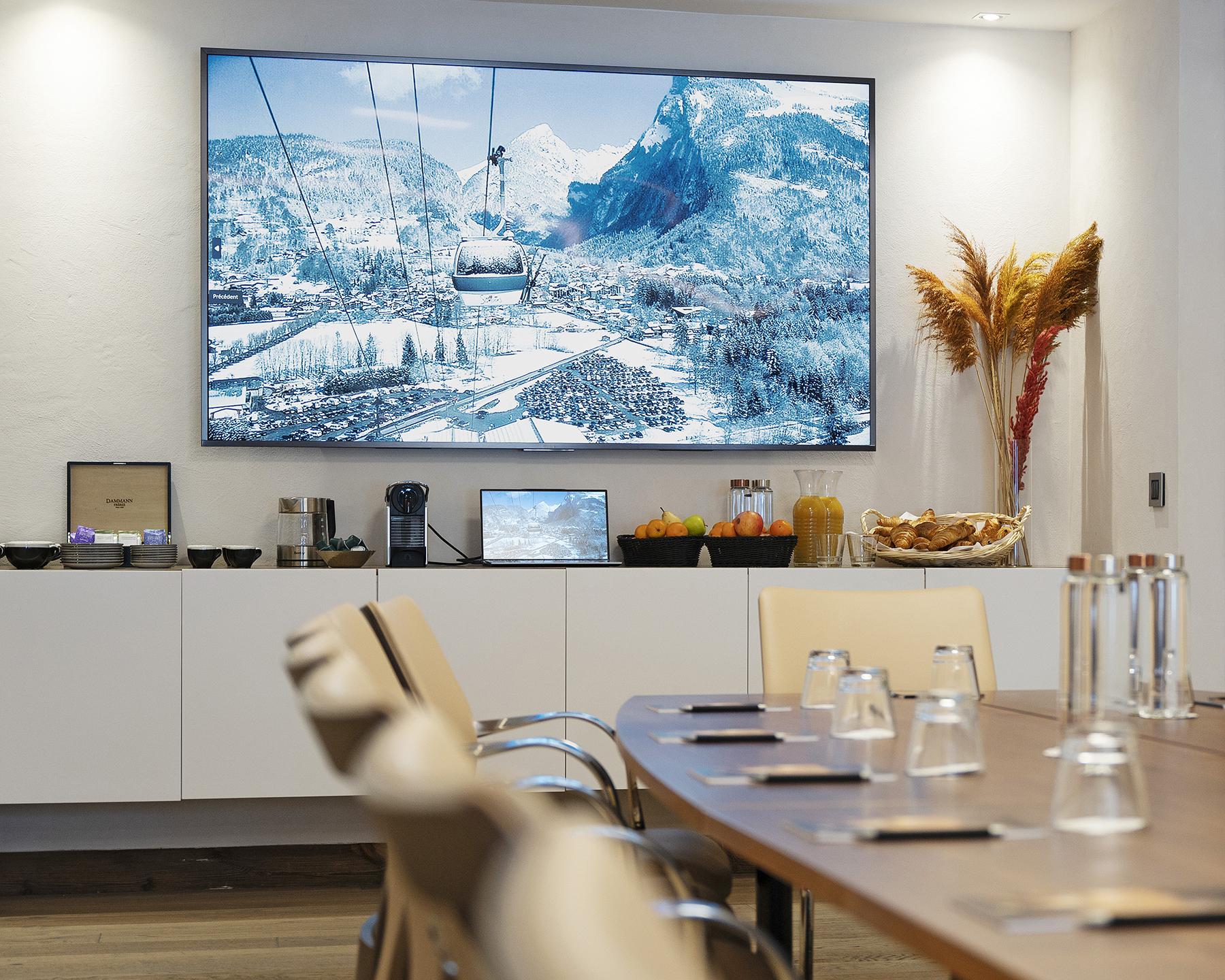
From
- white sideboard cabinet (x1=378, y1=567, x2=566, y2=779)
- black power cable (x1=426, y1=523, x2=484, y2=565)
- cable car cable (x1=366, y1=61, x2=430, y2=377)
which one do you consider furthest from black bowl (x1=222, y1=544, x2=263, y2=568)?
cable car cable (x1=366, y1=61, x2=430, y2=377)

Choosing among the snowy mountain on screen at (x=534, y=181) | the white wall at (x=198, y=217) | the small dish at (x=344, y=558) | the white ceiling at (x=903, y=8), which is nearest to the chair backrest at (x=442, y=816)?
the small dish at (x=344, y=558)

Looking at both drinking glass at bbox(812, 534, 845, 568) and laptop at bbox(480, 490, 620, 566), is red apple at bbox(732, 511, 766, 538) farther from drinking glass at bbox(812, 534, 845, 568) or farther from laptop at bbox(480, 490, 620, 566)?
laptop at bbox(480, 490, 620, 566)

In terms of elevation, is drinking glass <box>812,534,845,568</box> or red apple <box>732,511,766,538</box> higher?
red apple <box>732,511,766,538</box>

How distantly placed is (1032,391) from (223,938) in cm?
296

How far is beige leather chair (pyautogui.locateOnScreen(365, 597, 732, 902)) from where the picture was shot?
1.97 m

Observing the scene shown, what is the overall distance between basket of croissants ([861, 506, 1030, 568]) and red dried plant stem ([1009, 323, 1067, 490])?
0.86ft

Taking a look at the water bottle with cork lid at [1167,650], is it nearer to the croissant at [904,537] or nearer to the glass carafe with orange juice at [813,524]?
the croissant at [904,537]

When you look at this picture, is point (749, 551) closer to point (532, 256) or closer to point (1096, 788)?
point (532, 256)

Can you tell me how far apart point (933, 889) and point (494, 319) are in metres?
3.19

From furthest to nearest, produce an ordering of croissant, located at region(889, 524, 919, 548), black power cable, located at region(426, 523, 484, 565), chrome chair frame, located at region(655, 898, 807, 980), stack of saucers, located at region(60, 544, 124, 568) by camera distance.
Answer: black power cable, located at region(426, 523, 484, 565) → croissant, located at region(889, 524, 919, 548) → stack of saucers, located at region(60, 544, 124, 568) → chrome chair frame, located at region(655, 898, 807, 980)

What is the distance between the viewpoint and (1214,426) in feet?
12.0

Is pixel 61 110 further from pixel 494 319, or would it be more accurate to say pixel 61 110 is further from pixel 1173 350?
pixel 1173 350

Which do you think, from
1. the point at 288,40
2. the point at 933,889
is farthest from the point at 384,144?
the point at 933,889

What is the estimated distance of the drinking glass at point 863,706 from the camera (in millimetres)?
1618
